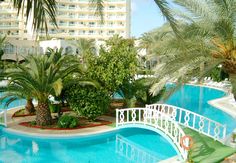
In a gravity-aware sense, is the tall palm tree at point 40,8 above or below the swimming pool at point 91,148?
above

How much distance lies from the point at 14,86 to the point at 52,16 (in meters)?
8.23

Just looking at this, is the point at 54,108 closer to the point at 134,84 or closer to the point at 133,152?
the point at 134,84

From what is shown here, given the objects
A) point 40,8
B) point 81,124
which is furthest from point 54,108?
point 40,8

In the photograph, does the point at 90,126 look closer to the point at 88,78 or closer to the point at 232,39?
the point at 88,78

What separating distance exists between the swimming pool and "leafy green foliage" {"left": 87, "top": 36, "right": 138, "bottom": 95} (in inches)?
95.7

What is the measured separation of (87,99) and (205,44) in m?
5.81

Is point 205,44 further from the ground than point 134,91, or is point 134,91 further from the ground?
point 205,44

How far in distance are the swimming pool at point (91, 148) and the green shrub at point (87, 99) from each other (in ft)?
4.09

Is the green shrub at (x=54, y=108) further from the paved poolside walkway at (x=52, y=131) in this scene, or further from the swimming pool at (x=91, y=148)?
the swimming pool at (x=91, y=148)

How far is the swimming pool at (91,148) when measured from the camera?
9.55m

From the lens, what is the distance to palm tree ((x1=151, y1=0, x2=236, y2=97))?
7.66 m

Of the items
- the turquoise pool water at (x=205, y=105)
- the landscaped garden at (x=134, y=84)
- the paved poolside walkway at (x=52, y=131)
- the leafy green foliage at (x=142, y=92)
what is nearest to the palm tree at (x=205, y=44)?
the landscaped garden at (x=134, y=84)

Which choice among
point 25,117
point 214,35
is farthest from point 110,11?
point 214,35

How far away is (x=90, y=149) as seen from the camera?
1033cm
